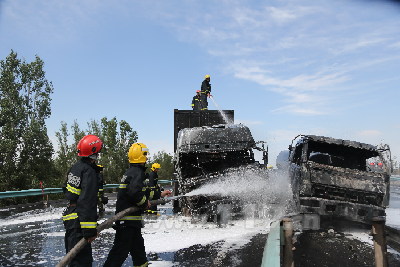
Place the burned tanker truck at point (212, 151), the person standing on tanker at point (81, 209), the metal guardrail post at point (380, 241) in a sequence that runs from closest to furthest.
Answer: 1. the person standing on tanker at point (81, 209)
2. the metal guardrail post at point (380, 241)
3. the burned tanker truck at point (212, 151)

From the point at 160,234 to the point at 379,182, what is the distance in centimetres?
542

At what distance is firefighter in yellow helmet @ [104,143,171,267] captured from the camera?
16.2 feet

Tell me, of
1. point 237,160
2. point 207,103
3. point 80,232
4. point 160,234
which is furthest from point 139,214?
point 207,103

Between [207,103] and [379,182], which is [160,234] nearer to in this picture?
[379,182]

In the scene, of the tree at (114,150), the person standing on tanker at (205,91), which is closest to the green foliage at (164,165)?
the tree at (114,150)

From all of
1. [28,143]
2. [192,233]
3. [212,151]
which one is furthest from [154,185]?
[28,143]

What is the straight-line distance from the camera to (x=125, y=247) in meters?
A: 4.94

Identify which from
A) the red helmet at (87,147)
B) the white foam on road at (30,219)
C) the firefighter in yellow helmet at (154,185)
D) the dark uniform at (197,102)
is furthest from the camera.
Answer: the dark uniform at (197,102)

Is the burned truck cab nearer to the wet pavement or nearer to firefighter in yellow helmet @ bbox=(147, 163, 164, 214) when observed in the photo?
the wet pavement

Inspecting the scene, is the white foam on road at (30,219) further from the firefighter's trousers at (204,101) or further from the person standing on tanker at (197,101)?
the firefighter's trousers at (204,101)

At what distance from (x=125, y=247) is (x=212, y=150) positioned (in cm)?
708

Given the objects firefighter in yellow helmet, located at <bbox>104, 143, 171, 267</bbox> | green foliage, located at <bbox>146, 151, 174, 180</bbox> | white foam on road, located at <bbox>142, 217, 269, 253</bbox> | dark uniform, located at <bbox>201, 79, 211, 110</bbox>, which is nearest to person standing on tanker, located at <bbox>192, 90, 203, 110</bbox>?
dark uniform, located at <bbox>201, 79, 211, 110</bbox>

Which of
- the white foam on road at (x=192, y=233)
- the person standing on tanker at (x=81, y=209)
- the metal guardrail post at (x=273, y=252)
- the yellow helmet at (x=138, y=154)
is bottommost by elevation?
the white foam on road at (x=192, y=233)

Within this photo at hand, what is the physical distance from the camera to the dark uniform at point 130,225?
194 inches
